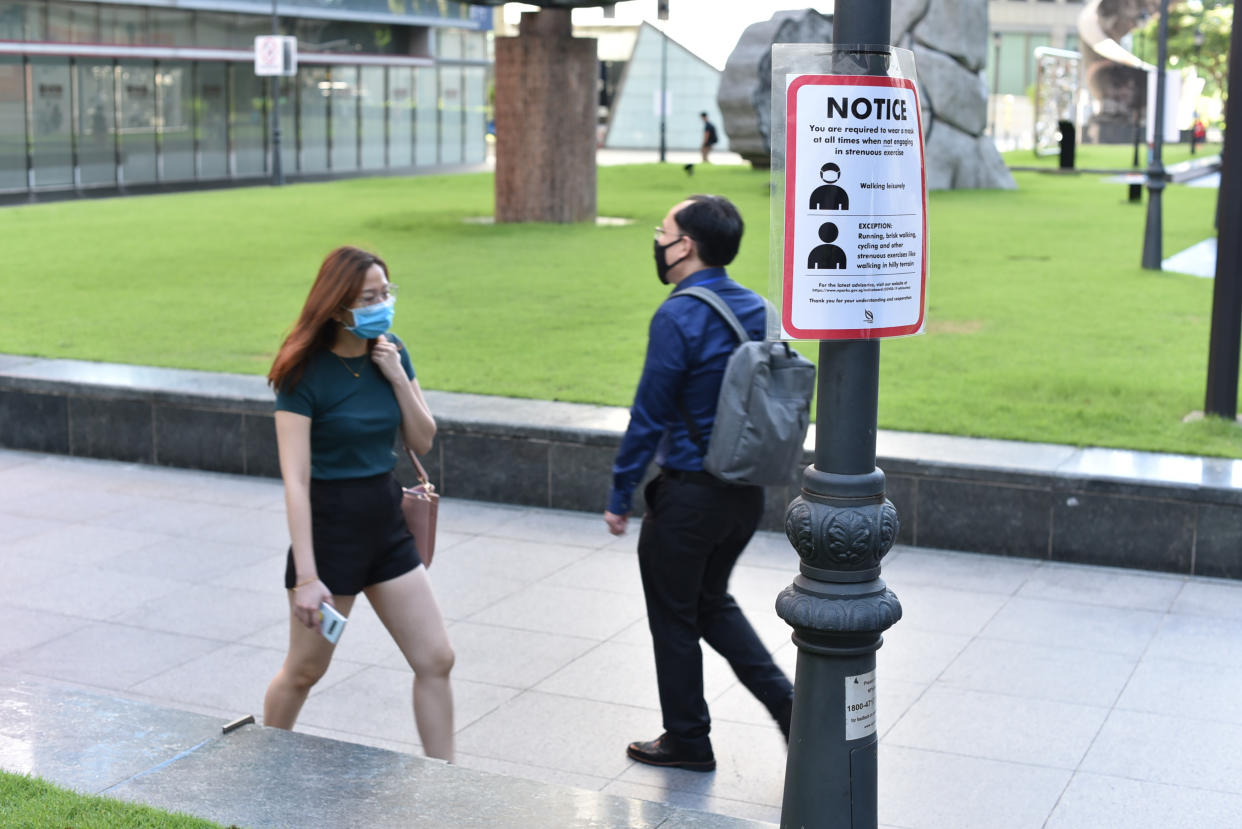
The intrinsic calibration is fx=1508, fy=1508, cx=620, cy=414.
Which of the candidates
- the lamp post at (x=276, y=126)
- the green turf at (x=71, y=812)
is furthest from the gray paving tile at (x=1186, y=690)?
the lamp post at (x=276, y=126)

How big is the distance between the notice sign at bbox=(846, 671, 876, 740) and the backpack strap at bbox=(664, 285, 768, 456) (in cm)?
147

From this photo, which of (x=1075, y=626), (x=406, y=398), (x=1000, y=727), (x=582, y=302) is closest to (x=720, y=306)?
(x=406, y=398)

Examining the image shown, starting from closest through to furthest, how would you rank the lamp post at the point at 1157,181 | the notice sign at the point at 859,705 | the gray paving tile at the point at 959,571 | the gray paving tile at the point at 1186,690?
1. the notice sign at the point at 859,705
2. the gray paving tile at the point at 1186,690
3. the gray paving tile at the point at 959,571
4. the lamp post at the point at 1157,181

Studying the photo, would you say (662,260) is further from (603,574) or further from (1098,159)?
(1098,159)

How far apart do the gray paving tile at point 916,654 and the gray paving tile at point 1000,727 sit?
208mm

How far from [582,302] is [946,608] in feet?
27.5

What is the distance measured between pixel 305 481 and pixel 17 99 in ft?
102

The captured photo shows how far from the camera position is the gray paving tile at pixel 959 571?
7500mm

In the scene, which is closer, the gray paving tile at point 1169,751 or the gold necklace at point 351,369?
the gold necklace at point 351,369

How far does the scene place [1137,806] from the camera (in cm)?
489

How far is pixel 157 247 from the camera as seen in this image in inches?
803

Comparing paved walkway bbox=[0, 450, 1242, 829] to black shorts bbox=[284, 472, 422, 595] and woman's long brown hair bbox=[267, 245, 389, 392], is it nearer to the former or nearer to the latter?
black shorts bbox=[284, 472, 422, 595]

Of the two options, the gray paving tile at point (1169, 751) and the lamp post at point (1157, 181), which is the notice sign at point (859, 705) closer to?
the gray paving tile at point (1169, 751)

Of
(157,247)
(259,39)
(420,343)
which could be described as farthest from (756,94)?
(420,343)
